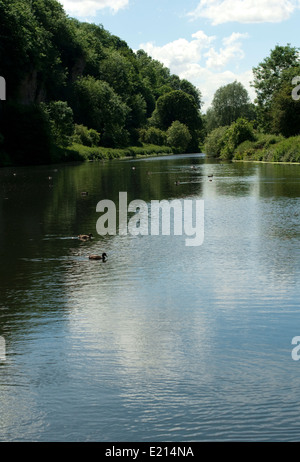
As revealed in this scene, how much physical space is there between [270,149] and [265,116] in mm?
19265

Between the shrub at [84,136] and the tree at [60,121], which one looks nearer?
the tree at [60,121]

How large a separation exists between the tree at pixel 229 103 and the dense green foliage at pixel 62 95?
16.1 m

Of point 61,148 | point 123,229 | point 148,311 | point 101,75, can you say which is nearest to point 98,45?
point 101,75

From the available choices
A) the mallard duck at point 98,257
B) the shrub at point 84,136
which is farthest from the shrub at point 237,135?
the mallard duck at point 98,257

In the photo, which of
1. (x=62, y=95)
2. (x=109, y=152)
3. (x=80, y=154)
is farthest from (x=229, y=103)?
(x=80, y=154)

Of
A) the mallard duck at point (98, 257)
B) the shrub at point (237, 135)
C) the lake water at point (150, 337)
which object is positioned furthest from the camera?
the shrub at point (237, 135)

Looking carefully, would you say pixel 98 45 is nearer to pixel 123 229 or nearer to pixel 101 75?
pixel 101 75

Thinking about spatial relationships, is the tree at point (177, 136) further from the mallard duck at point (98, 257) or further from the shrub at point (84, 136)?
the mallard duck at point (98, 257)

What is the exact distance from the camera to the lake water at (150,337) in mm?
6387

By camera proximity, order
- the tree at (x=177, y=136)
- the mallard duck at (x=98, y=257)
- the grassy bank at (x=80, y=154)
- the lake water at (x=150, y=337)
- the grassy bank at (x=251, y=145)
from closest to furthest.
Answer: the lake water at (x=150, y=337) → the mallard duck at (x=98, y=257) → the grassy bank at (x=251, y=145) → the grassy bank at (x=80, y=154) → the tree at (x=177, y=136)

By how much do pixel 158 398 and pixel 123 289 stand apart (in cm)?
463

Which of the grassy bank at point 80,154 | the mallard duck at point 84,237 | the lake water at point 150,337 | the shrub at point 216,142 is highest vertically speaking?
the shrub at point 216,142

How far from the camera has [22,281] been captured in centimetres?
1209
